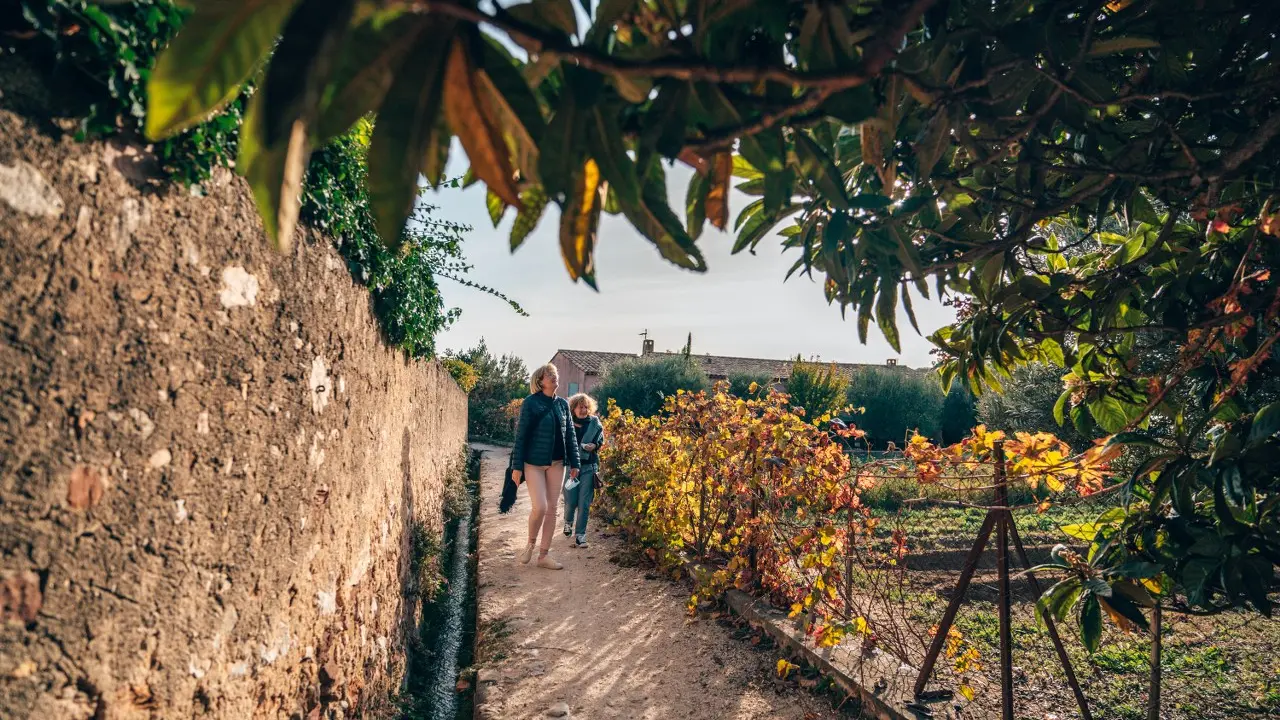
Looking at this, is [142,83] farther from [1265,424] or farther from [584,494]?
[584,494]

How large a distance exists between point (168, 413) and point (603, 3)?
1.34 metres

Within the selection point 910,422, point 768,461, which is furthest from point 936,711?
point 910,422

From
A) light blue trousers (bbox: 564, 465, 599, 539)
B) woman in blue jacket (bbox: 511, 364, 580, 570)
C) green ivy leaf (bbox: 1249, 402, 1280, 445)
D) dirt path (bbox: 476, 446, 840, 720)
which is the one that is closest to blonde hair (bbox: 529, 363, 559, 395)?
woman in blue jacket (bbox: 511, 364, 580, 570)

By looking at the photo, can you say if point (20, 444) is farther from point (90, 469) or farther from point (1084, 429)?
point (1084, 429)

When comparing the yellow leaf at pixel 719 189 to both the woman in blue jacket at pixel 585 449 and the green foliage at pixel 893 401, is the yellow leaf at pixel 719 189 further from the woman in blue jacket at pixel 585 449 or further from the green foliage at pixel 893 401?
the green foliage at pixel 893 401

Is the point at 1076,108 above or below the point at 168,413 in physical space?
above

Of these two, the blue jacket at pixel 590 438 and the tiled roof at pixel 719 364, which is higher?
the tiled roof at pixel 719 364

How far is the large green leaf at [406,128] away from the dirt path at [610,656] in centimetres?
331

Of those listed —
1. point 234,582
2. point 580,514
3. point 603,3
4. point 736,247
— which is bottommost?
point 580,514

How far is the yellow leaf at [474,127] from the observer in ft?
2.28

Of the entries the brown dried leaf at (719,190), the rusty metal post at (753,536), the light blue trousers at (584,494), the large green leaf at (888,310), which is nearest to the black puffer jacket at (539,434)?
the light blue trousers at (584,494)

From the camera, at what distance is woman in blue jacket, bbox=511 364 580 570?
568 cm

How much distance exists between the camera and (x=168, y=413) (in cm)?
146

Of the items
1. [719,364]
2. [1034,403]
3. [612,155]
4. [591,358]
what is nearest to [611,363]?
[591,358]
